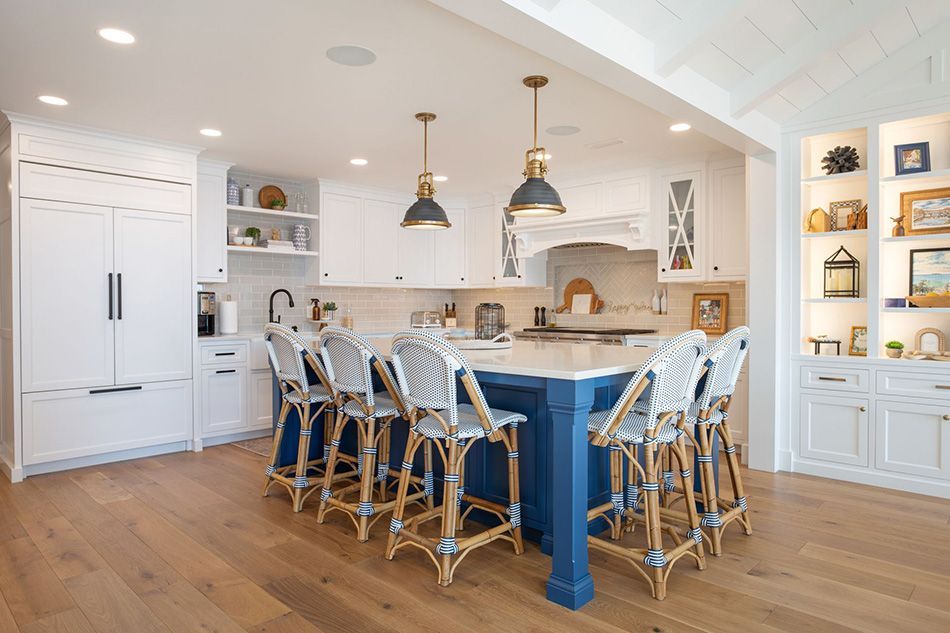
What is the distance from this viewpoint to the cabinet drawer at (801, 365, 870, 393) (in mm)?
3869

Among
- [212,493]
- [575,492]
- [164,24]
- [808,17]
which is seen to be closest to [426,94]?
[164,24]

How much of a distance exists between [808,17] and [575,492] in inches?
105

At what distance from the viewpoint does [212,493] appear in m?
3.74

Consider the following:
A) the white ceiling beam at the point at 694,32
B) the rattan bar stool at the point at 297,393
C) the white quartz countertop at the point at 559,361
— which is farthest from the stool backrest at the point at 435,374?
the white ceiling beam at the point at 694,32

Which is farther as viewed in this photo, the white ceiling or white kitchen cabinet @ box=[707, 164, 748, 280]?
white kitchen cabinet @ box=[707, 164, 748, 280]

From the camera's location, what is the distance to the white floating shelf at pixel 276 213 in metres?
5.40

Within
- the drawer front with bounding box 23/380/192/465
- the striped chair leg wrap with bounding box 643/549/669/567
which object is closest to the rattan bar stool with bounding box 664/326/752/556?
the striped chair leg wrap with bounding box 643/549/669/567

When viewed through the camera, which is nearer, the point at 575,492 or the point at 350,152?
the point at 575,492

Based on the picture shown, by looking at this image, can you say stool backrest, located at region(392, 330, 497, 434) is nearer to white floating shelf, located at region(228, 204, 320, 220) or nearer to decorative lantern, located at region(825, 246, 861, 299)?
decorative lantern, located at region(825, 246, 861, 299)

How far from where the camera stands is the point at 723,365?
2.84 m

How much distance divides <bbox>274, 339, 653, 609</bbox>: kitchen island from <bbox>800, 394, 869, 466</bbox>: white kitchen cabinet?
1.66 metres

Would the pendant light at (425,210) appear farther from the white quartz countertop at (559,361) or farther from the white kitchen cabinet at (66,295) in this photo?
the white kitchen cabinet at (66,295)

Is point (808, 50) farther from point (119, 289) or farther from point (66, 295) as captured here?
point (66, 295)

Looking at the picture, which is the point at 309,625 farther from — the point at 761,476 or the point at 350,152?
the point at 350,152
